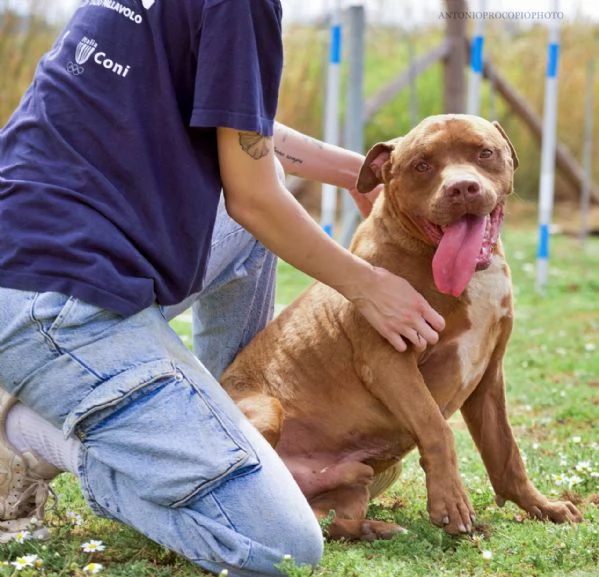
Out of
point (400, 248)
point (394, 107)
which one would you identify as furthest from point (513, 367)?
point (394, 107)

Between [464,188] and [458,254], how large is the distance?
22cm

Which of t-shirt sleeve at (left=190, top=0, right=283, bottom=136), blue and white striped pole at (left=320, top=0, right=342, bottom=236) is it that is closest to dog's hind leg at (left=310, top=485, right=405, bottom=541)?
t-shirt sleeve at (left=190, top=0, right=283, bottom=136)

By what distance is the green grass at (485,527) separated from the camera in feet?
10.2

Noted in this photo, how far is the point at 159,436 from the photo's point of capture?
3025mm

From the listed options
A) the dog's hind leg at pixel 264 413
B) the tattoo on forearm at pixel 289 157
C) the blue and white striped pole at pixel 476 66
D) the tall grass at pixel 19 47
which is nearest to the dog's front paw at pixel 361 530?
the dog's hind leg at pixel 264 413

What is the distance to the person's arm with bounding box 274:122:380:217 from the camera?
14.3 ft

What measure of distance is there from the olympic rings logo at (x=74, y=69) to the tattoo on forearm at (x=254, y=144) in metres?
0.50

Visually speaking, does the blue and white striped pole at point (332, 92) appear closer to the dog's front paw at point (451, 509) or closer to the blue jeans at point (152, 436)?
the dog's front paw at point (451, 509)

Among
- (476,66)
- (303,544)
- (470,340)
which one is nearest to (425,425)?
(470,340)

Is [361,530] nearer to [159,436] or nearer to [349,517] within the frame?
[349,517]

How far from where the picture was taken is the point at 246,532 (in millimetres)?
3045

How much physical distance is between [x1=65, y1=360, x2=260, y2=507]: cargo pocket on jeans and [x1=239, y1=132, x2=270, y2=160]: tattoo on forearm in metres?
0.65

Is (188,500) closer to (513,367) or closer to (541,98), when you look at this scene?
(513,367)

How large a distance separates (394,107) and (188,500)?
12.1m
